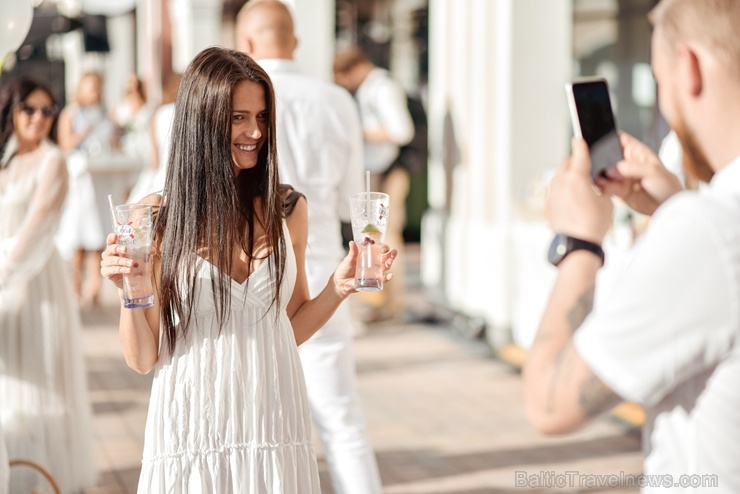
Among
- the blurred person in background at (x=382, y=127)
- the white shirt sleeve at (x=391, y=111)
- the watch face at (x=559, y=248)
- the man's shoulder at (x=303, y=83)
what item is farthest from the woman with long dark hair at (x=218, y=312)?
the white shirt sleeve at (x=391, y=111)

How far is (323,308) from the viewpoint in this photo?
280 cm

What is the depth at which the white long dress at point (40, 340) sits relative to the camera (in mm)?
4660

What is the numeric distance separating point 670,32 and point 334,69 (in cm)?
820

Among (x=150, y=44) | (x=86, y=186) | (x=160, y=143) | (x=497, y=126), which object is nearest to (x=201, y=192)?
(x=160, y=143)

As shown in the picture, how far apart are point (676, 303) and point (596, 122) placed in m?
0.58

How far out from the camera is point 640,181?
6.46 feet

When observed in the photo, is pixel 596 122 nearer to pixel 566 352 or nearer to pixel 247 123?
pixel 566 352

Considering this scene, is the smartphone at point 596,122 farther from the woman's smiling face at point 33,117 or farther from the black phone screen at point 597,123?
the woman's smiling face at point 33,117

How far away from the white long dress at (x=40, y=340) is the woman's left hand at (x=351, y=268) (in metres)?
2.28

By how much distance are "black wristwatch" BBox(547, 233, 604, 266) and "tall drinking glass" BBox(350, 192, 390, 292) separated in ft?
2.66

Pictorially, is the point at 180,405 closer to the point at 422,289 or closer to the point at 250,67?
the point at 250,67

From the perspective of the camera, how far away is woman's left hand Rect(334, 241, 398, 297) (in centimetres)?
262

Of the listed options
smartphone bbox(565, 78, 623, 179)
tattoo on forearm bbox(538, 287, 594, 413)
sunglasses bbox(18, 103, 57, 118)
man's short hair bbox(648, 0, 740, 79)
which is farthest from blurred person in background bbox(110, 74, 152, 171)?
man's short hair bbox(648, 0, 740, 79)

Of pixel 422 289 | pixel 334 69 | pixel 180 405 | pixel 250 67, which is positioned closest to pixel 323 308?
pixel 180 405
